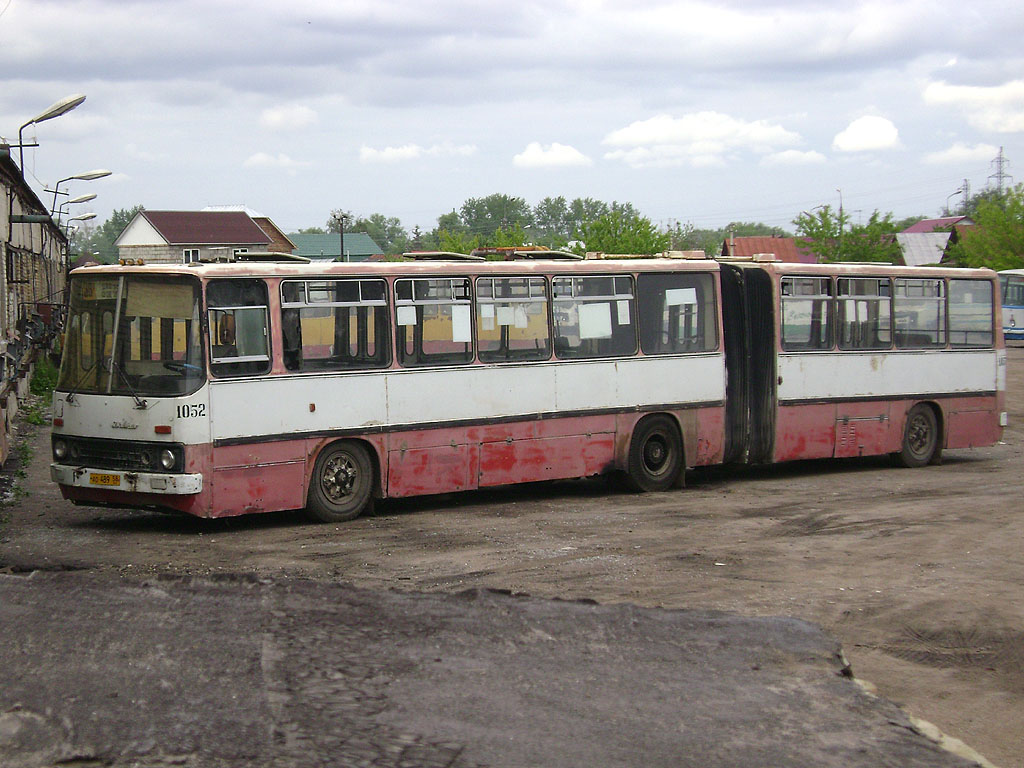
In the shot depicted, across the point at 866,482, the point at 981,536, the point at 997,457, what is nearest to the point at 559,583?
the point at 981,536

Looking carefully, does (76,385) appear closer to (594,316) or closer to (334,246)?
(594,316)

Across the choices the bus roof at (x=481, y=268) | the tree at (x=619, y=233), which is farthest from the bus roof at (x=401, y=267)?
the tree at (x=619, y=233)

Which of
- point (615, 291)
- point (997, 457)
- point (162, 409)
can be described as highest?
point (615, 291)

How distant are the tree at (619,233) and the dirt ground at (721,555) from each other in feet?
219

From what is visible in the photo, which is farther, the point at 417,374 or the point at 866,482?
the point at 866,482

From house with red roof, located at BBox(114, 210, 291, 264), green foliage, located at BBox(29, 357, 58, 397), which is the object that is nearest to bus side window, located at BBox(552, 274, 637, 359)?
green foliage, located at BBox(29, 357, 58, 397)

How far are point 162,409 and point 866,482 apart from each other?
31.6 ft

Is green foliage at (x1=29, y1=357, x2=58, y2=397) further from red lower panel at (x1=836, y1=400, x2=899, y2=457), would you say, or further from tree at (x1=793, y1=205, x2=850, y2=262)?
tree at (x1=793, y1=205, x2=850, y2=262)

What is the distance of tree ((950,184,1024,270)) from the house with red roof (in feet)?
201

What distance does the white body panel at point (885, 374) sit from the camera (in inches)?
679

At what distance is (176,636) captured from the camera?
793 cm

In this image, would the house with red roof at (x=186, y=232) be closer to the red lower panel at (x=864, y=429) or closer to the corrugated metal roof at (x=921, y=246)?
the corrugated metal roof at (x=921, y=246)

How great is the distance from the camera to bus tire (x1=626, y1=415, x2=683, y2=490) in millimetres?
15758

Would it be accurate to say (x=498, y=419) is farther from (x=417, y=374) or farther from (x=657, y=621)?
(x=657, y=621)
